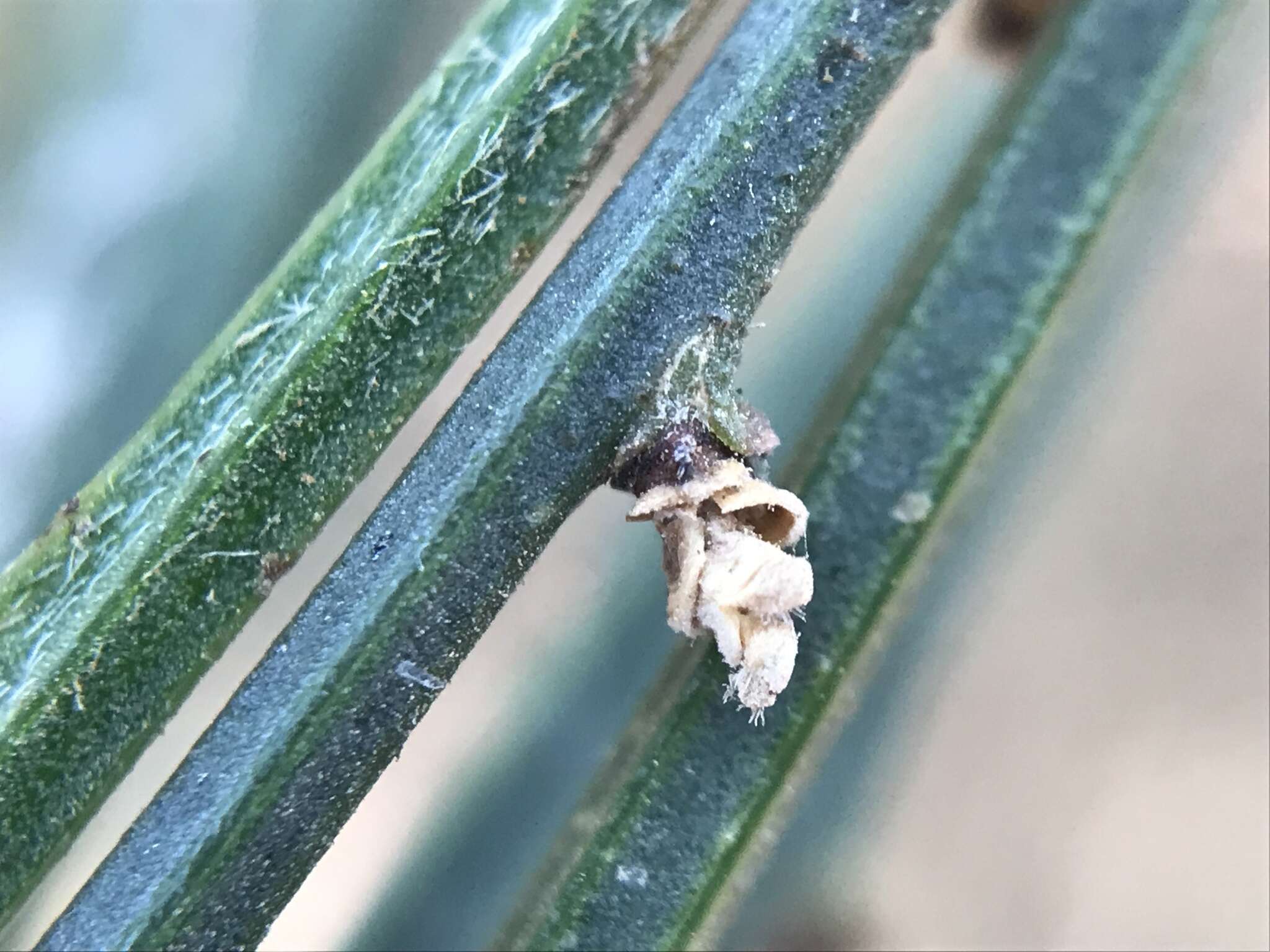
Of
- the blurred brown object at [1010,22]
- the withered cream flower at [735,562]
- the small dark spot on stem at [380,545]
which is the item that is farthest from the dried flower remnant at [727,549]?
the blurred brown object at [1010,22]

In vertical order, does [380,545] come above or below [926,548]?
below

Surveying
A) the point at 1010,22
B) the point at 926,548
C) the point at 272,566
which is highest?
the point at 1010,22

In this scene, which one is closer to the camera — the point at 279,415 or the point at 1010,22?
the point at 279,415

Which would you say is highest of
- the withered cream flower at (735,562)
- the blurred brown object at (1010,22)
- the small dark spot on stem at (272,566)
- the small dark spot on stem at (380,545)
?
the blurred brown object at (1010,22)

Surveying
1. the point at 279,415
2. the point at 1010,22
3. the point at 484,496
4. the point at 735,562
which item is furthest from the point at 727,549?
the point at 1010,22

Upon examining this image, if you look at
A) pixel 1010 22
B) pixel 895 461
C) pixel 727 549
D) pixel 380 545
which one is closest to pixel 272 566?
pixel 380 545

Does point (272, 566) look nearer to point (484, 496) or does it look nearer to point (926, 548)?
point (484, 496)

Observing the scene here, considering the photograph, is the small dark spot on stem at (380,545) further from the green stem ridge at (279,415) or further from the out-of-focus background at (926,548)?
the out-of-focus background at (926,548)
